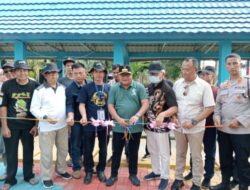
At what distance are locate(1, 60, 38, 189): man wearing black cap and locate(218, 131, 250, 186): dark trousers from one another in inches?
→ 110

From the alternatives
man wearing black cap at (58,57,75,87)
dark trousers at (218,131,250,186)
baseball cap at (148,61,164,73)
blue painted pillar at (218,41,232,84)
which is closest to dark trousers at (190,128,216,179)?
dark trousers at (218,131,250,186)

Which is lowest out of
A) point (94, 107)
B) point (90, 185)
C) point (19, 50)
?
point (90, 185)

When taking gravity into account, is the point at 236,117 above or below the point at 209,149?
above

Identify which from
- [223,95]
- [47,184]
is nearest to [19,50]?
[47,184]

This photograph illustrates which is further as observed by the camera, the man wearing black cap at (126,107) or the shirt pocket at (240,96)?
the man wearing black cap at (126,107)

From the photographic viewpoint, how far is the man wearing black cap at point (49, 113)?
4273mm

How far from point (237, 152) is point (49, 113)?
107 inches

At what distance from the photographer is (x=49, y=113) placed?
434cm

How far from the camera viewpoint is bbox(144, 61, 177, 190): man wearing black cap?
13.5 ft

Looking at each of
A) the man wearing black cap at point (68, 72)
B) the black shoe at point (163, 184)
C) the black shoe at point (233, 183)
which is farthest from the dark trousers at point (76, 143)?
the black shoe at point (233, 183)

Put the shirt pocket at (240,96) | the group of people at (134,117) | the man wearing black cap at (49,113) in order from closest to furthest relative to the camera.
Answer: the shirt pocket at (240,96) < the group of people at (134,117) < the man wearing black cap at (49,113)

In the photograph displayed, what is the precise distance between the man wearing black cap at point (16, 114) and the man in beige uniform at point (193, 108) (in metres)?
2.21

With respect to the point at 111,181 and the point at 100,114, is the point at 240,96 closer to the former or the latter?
the point at 100,114

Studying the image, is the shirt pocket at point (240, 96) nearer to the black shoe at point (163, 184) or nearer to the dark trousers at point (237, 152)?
the dark trousers at point (237, 152)
